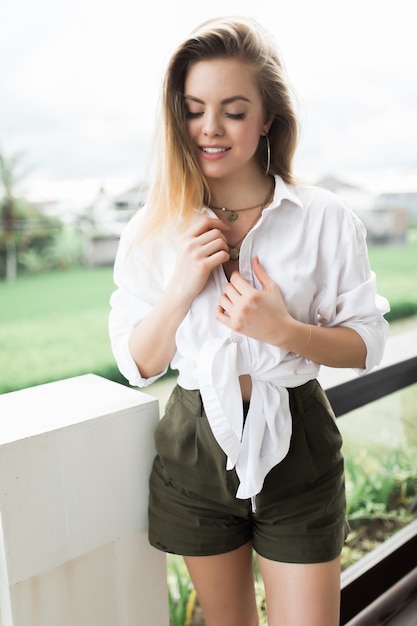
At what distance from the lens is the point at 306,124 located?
1195 millimetres

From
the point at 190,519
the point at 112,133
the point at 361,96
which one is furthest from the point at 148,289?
the point at 361,96

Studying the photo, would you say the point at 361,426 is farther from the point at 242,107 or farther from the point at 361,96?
the point at 361,96

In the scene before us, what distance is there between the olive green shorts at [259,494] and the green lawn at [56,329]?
5.90ft

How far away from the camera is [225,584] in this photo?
1.18 m

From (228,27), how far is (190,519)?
94 centimetres

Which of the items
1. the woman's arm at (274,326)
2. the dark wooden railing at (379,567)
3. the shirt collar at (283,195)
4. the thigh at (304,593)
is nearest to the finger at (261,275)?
the woman's arm at (274,326)

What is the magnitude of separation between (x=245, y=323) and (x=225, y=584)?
1.92 ft

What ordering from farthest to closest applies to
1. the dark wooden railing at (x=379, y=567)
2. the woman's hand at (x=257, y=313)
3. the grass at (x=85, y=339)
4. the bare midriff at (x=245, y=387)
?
Answer: the grass at (x=85, y=339) < the dark wooden railing at (x=379, y=567) < the bare midriff at (x=245, y=387) < the woman's hand at (x=257, y=313)

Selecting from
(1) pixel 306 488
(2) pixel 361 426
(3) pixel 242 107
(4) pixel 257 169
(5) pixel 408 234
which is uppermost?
(3) pixel 242 107

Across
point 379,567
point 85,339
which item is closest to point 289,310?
point 379,567

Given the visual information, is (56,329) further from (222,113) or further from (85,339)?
(222,113)

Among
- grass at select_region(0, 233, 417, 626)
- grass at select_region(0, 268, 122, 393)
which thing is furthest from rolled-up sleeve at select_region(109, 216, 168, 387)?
grass at select_region(0, 268, 122, 393)

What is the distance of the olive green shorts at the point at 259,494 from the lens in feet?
3.56

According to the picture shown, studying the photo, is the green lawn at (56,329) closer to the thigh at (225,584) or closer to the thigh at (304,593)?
the thigh at (225,584)
